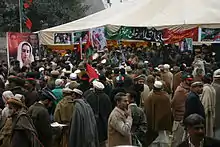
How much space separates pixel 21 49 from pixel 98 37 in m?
3.24

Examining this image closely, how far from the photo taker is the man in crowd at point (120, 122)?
7184 millimetres

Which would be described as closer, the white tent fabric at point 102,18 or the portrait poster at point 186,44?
the portrait poster at point 186,44

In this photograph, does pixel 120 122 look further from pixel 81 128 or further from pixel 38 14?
pixel 38 14

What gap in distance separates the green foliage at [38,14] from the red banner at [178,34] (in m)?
19.0

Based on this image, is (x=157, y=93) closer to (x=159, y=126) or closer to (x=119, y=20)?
(x=159, y=126)

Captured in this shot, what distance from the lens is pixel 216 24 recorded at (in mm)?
15891

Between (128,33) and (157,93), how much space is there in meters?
8.60

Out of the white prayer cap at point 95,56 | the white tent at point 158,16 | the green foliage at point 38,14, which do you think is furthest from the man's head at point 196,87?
the green foliage at point 38,14

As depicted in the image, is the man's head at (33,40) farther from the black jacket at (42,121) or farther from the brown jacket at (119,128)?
the brown jacket at (119,128)

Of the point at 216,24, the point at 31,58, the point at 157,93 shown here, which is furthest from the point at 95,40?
the point at 157,93

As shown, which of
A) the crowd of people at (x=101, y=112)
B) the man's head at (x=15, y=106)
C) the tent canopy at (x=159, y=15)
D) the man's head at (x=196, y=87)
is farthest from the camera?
the tent canopy at (x=159, y=15)

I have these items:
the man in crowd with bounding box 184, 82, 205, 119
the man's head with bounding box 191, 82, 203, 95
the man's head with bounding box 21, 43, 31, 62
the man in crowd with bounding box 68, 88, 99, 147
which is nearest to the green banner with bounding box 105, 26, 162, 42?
the man's head with bounding box 21, 43, 31, 62

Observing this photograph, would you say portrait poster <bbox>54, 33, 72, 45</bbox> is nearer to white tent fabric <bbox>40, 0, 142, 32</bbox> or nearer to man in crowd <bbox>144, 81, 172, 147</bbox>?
white tent fabric <bbox>40, 0, 142, 32</bbox>

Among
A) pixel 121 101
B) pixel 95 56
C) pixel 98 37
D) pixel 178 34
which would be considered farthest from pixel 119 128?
pixel 98 37
